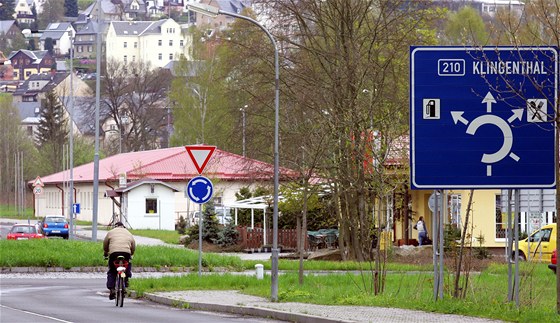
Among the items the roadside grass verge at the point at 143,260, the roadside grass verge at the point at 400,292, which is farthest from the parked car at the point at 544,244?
the roadside grass verge at the point at 400,292

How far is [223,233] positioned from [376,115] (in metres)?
17.4

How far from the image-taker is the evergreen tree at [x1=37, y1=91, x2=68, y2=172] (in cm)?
12150

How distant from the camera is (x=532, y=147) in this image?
66.0 ft

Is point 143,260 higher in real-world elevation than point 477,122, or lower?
lower

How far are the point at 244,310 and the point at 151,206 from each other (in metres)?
59.7

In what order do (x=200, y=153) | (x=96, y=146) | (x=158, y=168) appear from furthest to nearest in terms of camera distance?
(x=158, y=168) → (x=96, y=146) → (x=200, y=153)

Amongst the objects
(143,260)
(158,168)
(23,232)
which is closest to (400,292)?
(143,260)

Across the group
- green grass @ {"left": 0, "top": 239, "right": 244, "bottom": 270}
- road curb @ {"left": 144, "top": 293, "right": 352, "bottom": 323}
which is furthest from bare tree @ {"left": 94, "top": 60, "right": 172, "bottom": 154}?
road curb @ {"left": 144, "top": 293, "right": 352, "bottom": 323}

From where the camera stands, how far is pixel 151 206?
81.4m

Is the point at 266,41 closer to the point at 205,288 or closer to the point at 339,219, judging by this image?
the point at 339,219

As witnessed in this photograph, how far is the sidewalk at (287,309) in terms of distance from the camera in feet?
61.3

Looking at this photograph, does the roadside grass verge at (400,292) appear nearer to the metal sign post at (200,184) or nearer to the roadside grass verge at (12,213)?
the metal sign post at (200,184)

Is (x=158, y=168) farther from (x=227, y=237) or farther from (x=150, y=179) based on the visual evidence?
(x=227, y=237)

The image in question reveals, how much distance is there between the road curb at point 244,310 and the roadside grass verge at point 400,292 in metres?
1.17
